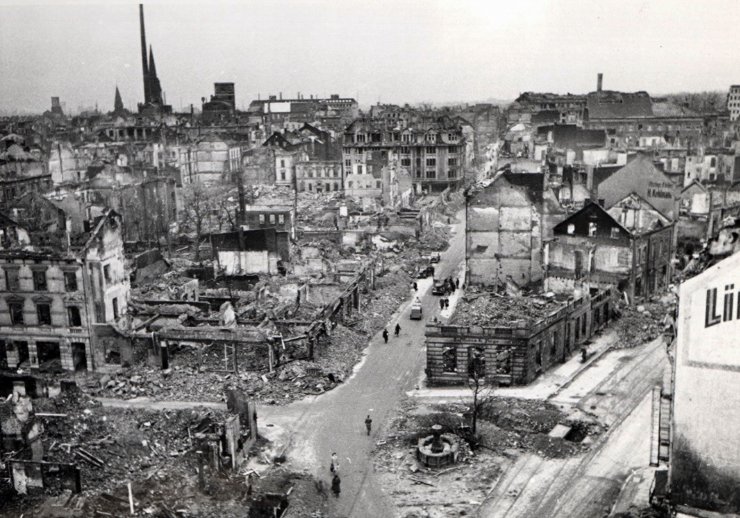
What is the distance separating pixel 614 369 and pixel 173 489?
25359 mm

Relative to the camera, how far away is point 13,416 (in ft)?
99.9

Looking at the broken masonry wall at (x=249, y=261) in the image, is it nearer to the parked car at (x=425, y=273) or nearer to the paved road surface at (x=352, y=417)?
the parked car at (x=425, y=273)

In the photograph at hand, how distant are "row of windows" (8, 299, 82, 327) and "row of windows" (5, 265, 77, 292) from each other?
988 mm

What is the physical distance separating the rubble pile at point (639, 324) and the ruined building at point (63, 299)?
1214 inches

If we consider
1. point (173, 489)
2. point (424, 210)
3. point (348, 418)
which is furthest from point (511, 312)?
point (424, 210)

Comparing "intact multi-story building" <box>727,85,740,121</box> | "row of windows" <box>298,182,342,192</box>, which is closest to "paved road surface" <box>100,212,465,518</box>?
"row of windows" <box>298,182,342,192</box>

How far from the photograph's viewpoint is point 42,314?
4431cm

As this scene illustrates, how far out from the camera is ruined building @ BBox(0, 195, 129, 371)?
43156 millimetres

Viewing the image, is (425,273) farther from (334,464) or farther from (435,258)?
(334,464)

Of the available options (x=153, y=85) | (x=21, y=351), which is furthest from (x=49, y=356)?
(x=153, y=85)

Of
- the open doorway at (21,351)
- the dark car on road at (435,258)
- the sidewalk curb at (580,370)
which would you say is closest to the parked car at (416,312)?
the sidewalk curb at (580,370)

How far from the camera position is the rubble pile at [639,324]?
47062 mm

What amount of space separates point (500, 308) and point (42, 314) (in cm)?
2888

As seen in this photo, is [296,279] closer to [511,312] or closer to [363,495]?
[511,312]
